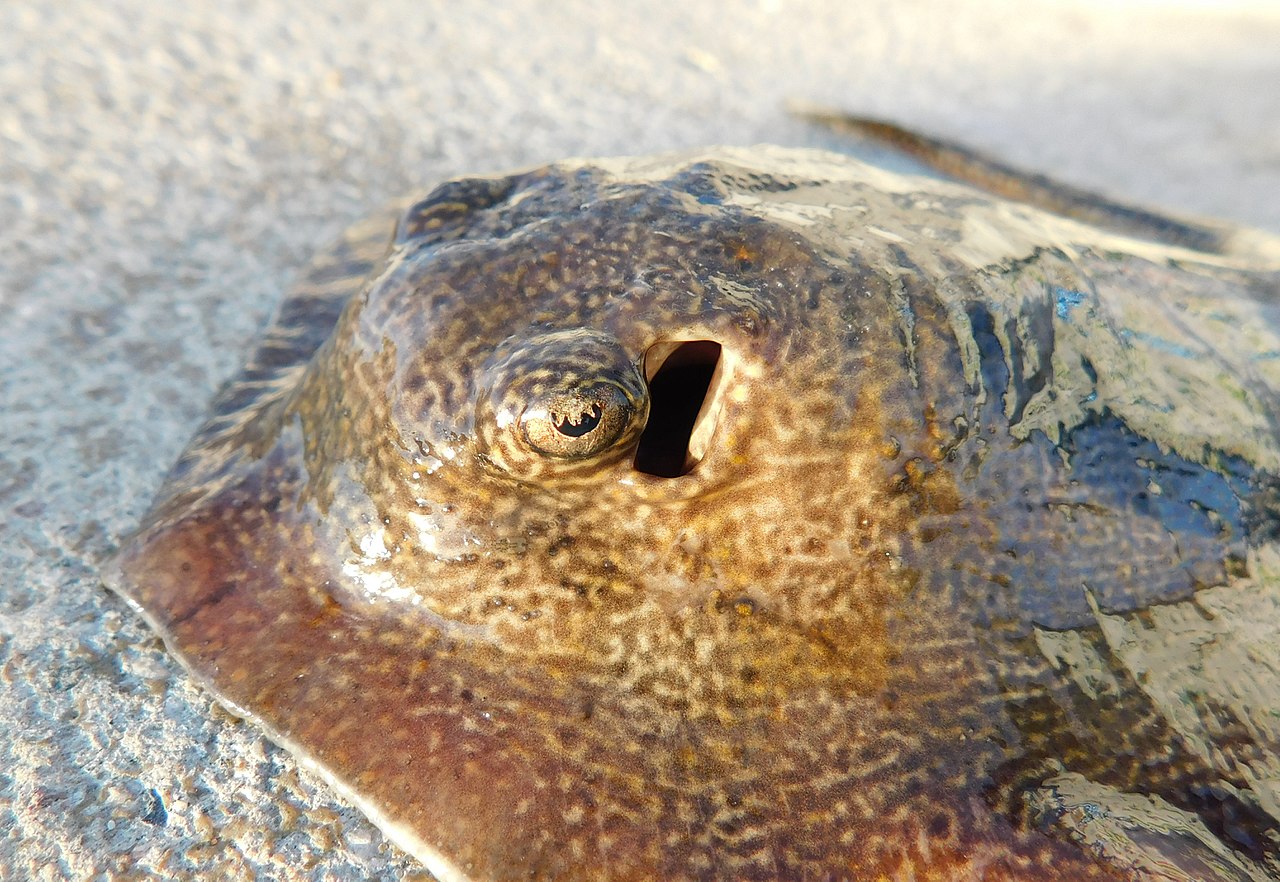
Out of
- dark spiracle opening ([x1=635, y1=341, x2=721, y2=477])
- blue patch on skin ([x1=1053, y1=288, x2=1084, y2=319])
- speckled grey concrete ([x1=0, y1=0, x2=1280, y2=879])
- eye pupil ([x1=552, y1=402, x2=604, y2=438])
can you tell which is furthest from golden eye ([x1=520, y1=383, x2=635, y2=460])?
blue patch on skin ([x1=1053, y1=288, x2=1084, y2=319])

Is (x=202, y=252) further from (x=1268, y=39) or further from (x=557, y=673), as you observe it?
(x=1268, y=39)

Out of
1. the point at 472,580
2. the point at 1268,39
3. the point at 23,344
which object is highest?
the point at 1268,39

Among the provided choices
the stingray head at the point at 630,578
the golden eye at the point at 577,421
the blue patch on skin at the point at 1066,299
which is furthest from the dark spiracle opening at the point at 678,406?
the blue patch on skin at the point at 1066,299

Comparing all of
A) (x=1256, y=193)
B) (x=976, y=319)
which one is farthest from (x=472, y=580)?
(x=1256, y=193)

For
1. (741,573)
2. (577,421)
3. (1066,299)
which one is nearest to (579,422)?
(577,421)

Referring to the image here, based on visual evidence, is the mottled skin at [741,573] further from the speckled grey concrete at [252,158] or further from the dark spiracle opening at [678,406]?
the speckled grey concrete at [252,158]

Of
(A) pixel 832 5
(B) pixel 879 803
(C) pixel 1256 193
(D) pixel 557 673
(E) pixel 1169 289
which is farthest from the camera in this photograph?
(A) pixel 832 5
